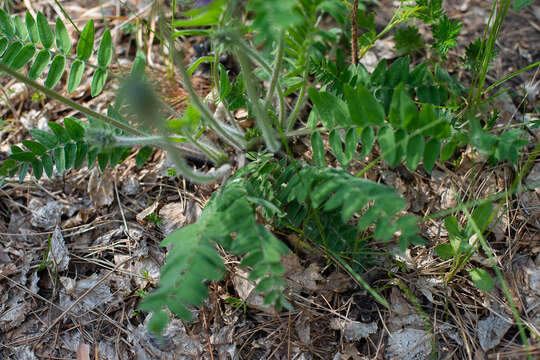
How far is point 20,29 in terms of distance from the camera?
2641mm

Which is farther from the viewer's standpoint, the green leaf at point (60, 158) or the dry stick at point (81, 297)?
the dry stick at point (81, 297)

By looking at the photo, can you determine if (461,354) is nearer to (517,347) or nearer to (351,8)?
(517,347)

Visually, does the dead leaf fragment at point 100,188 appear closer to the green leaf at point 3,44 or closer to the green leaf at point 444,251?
the green leaf at point 3,44

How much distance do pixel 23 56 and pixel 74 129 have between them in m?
0.54

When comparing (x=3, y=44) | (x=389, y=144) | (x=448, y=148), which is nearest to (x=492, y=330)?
(x=448, y=148)

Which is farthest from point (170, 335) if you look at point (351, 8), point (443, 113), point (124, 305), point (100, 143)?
point (351, 8)

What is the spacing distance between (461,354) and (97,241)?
2.55 m

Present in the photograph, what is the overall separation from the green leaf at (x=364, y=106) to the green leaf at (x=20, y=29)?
2.06 metres

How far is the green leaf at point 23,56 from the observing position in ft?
→ 8.52

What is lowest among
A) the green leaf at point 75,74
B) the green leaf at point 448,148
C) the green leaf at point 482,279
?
the green leaf at point 482,279

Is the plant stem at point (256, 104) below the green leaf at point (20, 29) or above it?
below

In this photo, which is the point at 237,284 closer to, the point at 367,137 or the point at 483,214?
the point at 367,137

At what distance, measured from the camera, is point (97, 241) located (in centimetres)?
309

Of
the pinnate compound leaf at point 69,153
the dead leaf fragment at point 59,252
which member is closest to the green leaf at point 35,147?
the pinnate compound leaf at point 69,153
